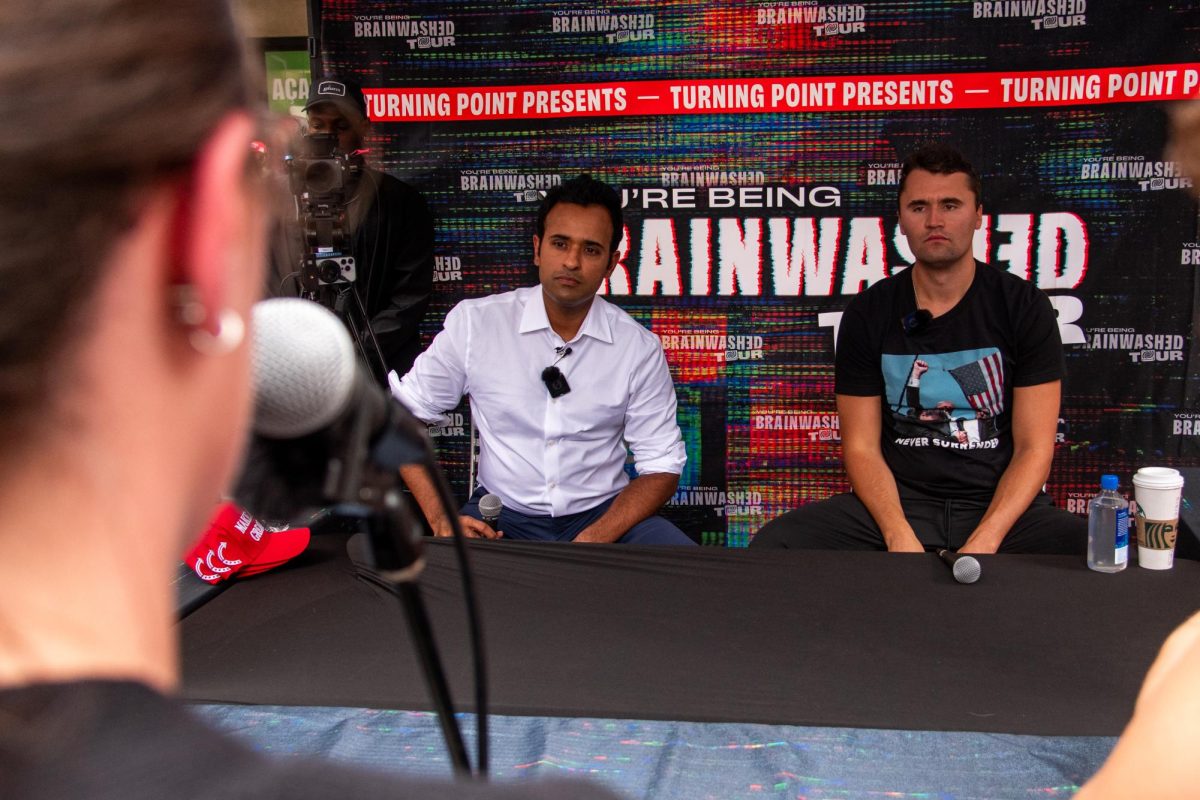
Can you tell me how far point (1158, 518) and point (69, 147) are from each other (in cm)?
181

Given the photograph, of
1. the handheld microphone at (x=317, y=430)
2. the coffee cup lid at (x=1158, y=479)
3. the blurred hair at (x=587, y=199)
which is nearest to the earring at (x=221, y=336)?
the handheld microphone at (x=317, y=430)

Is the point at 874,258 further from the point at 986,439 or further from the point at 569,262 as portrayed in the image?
the point at 569,262

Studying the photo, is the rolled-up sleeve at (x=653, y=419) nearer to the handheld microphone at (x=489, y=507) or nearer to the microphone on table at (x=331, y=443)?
the handheld microphone at (x=489, y=507)

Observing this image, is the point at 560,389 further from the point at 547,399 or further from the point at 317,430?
the point at 317,430

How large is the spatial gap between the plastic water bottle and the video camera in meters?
2.08

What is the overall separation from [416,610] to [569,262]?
2.10m

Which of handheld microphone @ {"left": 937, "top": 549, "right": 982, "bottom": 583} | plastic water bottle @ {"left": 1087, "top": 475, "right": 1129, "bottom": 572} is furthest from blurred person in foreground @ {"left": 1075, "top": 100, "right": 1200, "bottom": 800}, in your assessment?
plastic water bottle @ {"left": 1087, "top": 475, "right": 1129, "bottom": 572}

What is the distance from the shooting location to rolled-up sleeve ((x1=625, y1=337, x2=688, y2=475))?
8.75 feet

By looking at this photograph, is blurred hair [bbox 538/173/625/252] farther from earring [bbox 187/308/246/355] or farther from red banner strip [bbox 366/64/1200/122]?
earring [bbox 187/308/246/355]

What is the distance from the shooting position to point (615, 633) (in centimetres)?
145

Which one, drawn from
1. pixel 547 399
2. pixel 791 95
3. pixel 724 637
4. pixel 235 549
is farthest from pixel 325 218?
pixel 724 637

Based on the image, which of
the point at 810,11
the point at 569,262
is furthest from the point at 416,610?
the point at 810,11

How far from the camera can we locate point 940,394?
101 inches

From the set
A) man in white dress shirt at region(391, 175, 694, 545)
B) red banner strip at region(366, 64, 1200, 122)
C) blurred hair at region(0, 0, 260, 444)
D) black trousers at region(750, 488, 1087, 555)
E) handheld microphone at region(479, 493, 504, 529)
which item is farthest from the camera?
red banner strip at region(366, 64, 1200, 122)
